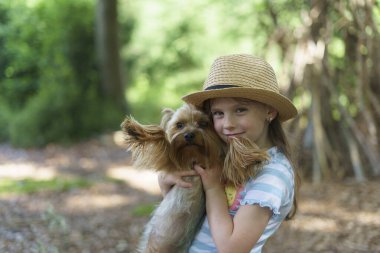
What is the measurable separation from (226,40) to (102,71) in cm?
582

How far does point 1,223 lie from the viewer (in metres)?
4.54

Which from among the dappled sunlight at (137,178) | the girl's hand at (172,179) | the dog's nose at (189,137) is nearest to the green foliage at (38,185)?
the dappled sunlight at (137,178)

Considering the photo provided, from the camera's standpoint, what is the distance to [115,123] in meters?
10.9

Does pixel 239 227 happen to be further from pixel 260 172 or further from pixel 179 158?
pixel 179 158

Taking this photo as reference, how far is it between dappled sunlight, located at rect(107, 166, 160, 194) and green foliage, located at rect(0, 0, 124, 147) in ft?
7.73

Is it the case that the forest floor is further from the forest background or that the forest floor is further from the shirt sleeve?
→ the shirt sleeve

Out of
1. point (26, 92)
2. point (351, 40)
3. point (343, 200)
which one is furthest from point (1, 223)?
point (26, 92)

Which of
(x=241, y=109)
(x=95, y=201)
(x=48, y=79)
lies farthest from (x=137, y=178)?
(x=241, y=109)

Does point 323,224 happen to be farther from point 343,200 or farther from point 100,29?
point 100,29

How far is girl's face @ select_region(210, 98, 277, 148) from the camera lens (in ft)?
6.84

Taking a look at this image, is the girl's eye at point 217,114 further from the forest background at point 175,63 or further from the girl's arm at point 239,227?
the forest background at point 175,63

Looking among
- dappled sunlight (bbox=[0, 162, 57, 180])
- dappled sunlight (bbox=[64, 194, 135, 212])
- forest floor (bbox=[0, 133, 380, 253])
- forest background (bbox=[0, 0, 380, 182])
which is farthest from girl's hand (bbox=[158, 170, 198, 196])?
dappled sunlight (bbox=[0, 162, 57, 180])

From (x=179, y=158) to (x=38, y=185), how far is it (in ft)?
14.9

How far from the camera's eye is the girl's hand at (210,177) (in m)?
2.19
